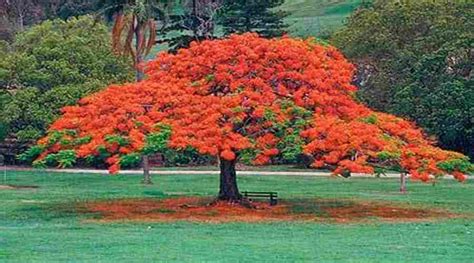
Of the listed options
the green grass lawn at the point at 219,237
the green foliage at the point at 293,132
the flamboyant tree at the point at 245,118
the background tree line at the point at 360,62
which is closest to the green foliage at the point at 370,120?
the flamboyant tree at the point at 245,118

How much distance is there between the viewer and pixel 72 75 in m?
50.6

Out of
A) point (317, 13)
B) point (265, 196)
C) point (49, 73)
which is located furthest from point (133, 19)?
point (317, 13)

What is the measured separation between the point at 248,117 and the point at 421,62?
23.3m

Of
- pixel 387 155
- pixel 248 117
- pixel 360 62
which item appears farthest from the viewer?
pixel 360 62

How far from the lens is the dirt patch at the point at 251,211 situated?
1117 inches

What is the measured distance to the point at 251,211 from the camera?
98.6 feet

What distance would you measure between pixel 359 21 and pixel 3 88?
19260 mm

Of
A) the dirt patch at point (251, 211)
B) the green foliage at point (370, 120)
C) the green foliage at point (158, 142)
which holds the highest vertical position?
the green foliage at point (370, 120)

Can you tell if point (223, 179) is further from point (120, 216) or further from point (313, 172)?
point (313, 172)

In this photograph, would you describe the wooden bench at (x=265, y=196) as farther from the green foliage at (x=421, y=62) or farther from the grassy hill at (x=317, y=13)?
the grassy hill at (x=317, y=13)

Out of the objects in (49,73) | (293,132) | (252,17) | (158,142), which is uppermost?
(252,17)

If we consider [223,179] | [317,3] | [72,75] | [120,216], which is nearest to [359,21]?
[72,75]

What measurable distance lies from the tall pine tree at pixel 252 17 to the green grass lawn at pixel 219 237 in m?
26.6

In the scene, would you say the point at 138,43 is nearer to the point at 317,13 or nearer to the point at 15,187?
the point at 15,187
